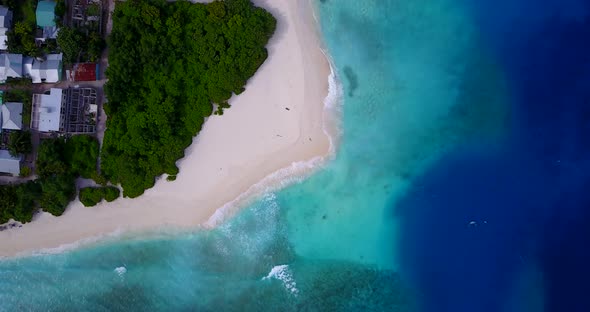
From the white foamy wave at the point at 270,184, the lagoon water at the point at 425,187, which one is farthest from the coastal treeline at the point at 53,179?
the white foamy wave at the point at 270,184

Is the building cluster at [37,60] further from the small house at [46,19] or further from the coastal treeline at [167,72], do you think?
the coastal treeline at [167,72]

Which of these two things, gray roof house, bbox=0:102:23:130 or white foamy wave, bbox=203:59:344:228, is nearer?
gray roof house, bbox=0:102:23:130

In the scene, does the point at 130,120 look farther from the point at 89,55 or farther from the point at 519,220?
the point at 519,220

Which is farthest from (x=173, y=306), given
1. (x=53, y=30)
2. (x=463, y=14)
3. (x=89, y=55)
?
(x=463, y=14)

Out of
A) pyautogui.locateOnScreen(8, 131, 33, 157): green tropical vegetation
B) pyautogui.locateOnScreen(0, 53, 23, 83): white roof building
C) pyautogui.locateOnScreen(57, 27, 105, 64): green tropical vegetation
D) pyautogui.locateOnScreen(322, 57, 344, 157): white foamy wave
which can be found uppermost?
pyautogui.locateOnScreen(322, 57, 344, 157): white foamy wave

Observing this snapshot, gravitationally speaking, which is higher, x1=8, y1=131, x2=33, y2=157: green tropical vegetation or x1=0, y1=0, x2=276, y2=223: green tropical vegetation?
x1=0, y1=0, x2=276, y2=223: green tropical vegetation

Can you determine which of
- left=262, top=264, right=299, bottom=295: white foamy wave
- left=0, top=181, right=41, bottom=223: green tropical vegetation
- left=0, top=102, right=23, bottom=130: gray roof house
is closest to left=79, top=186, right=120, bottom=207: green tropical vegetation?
left=0, top=181, right=41, bottom=223: green tropical vegetation

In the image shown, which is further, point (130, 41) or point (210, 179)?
point (210, 179)

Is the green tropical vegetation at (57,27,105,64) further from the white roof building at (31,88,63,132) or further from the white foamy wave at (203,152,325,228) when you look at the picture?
the white foamy wave at (203,152,325,228)
